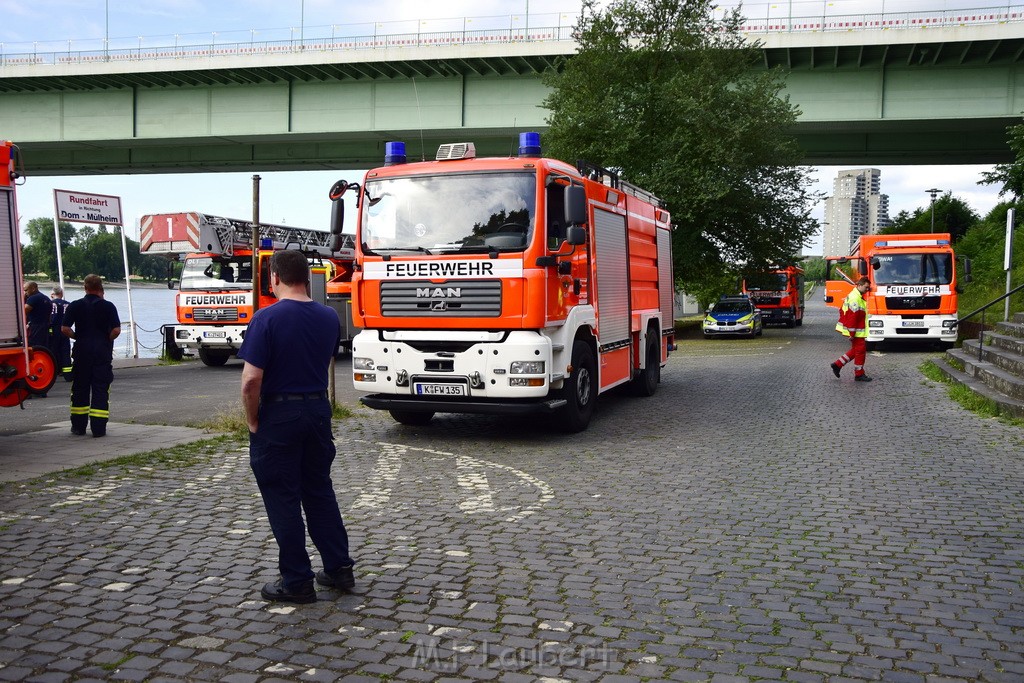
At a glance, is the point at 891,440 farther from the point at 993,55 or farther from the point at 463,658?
the point at 993,55

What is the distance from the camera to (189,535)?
19.8 ft

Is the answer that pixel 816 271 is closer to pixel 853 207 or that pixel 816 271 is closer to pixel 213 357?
pixel 853 207

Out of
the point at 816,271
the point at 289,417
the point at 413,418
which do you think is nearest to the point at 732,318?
the point at 413,418

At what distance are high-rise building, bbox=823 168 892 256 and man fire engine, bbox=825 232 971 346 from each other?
151 m

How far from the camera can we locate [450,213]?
9.95 meters

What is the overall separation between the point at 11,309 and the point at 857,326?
42.2ft

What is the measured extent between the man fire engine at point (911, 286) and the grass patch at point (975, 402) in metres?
7.24

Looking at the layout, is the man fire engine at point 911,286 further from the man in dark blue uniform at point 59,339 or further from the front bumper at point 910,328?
the man in dark blue uniform at point 59,339

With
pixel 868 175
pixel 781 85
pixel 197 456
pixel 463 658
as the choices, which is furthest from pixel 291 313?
pixel 868 175

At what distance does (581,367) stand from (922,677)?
23.0 ft

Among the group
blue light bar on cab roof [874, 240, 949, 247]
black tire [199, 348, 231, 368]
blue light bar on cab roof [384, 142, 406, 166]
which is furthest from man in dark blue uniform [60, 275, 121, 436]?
blue light bar on cab roof [874, 240, 949, 247]

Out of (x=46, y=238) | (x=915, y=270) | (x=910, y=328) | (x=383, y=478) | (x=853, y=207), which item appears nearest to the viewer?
(x=383, y=478)

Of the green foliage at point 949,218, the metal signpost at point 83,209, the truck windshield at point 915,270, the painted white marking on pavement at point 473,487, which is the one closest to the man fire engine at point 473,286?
the painted white marking on pavement at point 473,487

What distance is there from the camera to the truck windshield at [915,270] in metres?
23.8
